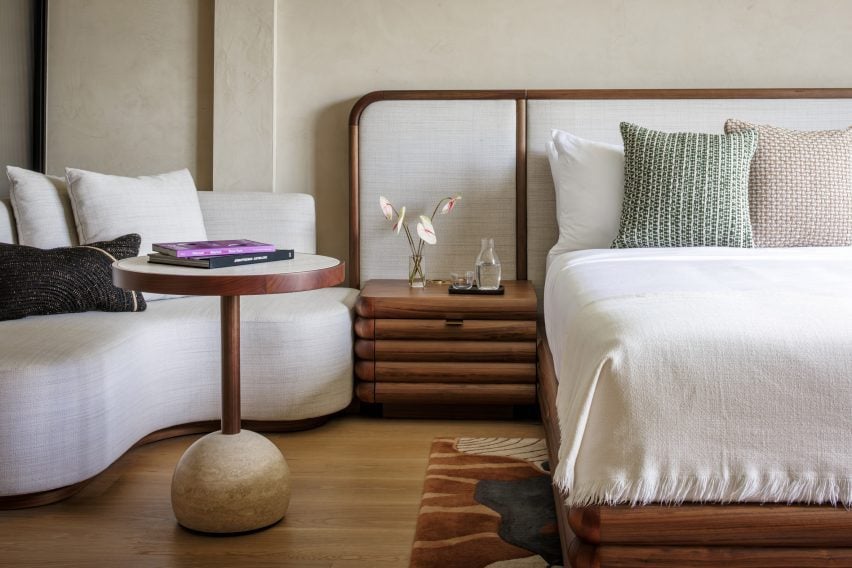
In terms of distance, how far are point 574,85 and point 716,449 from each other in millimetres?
2331

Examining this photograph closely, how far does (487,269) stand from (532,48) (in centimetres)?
Answer: 105

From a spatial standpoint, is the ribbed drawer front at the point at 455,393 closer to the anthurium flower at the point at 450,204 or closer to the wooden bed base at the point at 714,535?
the anthurium flower at the point at 450,204

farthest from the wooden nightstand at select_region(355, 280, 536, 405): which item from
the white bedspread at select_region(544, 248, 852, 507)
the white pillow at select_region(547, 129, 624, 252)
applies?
the white bedspread at select_region(544, 248, 852, 507)

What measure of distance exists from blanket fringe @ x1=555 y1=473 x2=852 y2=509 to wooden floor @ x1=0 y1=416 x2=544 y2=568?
0.64 metres

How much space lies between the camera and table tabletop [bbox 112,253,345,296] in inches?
72.1

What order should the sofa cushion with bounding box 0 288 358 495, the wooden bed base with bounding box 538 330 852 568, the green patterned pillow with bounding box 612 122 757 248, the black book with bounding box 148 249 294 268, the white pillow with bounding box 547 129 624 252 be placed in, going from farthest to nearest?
1. the white pillow with bounding box 547 129 624 252
2. the green patterned pillow with bounding box 612 122 757 248
3. the sofa cushion with bounding box 0 288 358 495
4. the black book with bounding box 148 249 294 268
5. the wooden bed base with bounding box 538 330 852 568

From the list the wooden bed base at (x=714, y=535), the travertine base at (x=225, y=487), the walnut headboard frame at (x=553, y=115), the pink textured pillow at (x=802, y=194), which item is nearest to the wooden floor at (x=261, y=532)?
the travertine base at (x=225, y=487)

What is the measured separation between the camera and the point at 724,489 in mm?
1443

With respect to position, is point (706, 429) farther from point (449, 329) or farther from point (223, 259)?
point (449, 329)

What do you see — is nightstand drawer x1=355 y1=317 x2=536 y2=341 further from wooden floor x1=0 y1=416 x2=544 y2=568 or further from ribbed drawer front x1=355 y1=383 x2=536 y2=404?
wooden floor x1=0 y1=416 x2=544 y2=568

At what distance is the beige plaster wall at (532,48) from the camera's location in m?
3.44

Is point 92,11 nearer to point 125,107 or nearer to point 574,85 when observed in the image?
point 125,107

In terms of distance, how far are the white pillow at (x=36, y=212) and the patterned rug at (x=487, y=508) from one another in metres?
1.52

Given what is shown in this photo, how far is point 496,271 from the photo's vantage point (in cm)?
307
